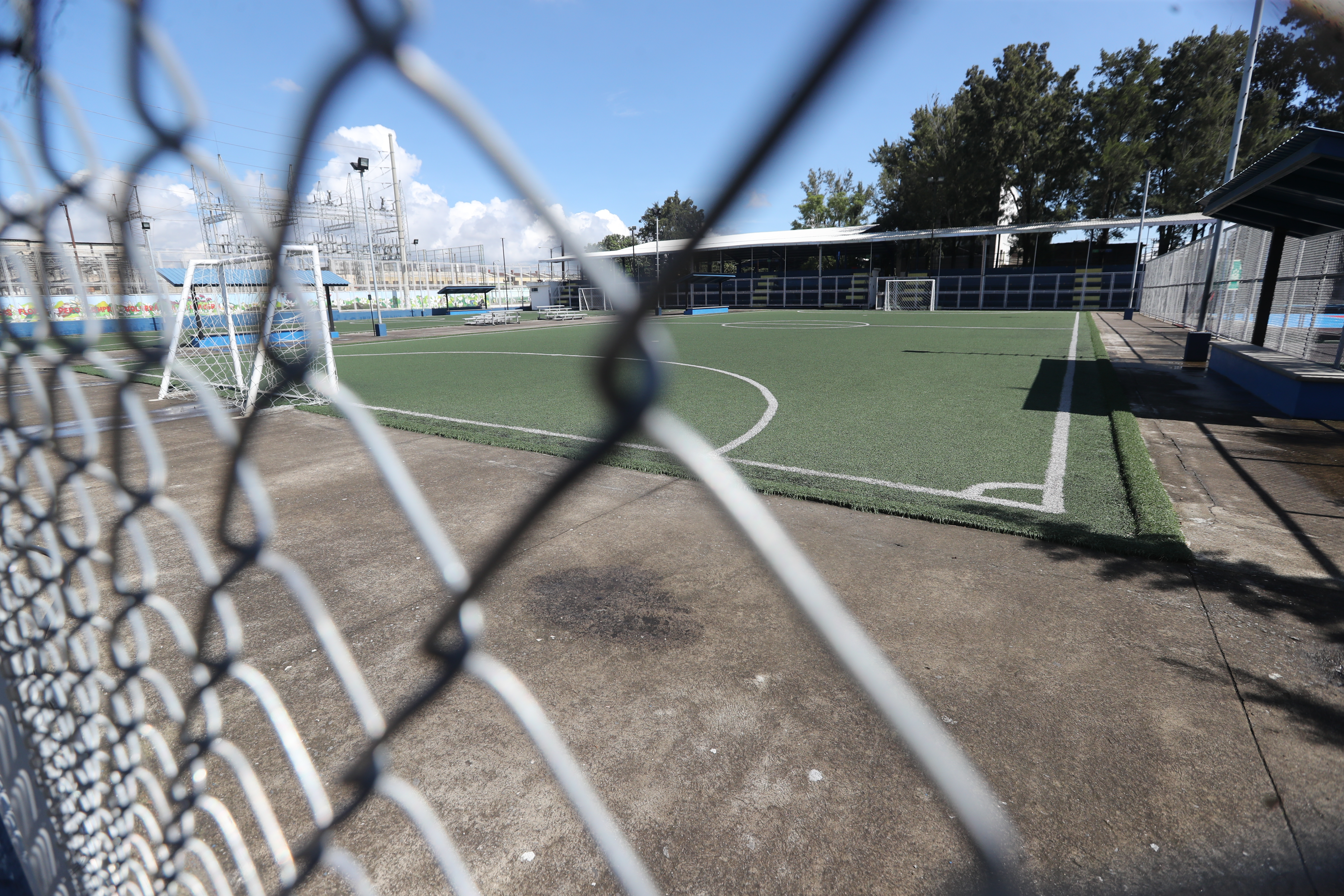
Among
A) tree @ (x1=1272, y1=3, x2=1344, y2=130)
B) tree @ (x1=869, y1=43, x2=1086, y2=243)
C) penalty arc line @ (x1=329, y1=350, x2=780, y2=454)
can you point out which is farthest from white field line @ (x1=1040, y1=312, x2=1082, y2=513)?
tree @ (x1=869, y1=43, x2=1086, y2=243)

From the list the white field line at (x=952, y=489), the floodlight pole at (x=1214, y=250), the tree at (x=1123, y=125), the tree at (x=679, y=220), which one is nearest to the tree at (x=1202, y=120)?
the tree at (x=1123, y=125)

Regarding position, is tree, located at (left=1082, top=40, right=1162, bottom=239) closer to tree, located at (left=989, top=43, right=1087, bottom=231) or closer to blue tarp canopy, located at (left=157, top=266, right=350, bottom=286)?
tree, located at (left=989, top=43, right=1087, bottom=231)

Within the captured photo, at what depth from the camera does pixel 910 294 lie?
140 ft

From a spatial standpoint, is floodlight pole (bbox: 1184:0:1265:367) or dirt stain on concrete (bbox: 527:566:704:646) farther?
floodlight pole (bbox: 1184:0:1265:367)

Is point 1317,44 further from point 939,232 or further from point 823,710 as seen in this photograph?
point 939,232

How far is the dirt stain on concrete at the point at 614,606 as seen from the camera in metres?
3.39

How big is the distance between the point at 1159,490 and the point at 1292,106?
175ft

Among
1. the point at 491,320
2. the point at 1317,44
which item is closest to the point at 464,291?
the point at 491,320

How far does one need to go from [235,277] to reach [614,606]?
7.52 metres

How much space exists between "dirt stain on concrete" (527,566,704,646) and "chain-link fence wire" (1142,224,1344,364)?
9436mm

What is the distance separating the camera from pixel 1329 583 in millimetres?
3748

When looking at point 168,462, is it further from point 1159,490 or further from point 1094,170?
point 1094,170

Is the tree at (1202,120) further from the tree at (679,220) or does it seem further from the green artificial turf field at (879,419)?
the tree at (679,220)

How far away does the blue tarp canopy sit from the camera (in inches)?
30.6
